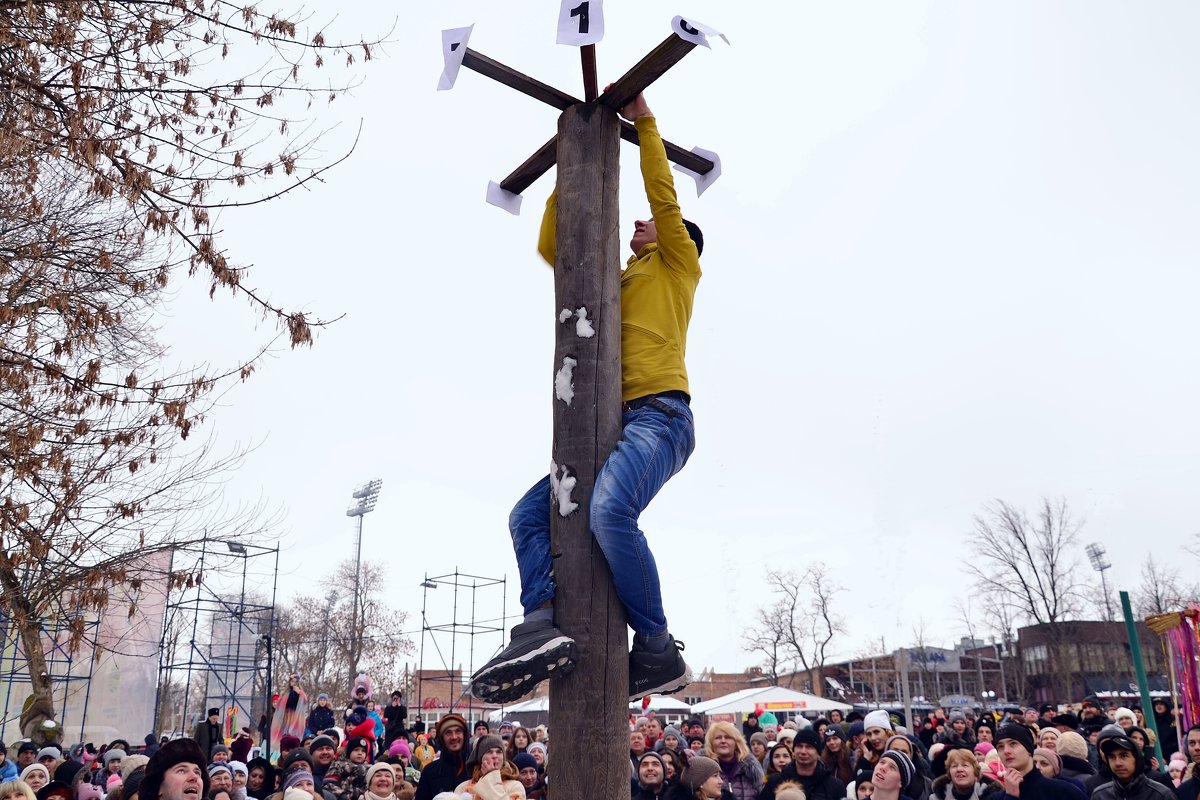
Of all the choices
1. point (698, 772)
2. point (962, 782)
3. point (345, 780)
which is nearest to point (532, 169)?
point (698, 772)

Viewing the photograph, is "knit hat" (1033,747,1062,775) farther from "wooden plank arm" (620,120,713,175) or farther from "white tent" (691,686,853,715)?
"white tent" (691,686,853,715)

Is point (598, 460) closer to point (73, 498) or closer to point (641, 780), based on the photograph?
point (73, 498)

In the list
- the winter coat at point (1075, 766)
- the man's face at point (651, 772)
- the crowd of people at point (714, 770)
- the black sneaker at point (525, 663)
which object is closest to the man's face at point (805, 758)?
the crowd of people at point (714, 770)

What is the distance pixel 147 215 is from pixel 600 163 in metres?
3.34

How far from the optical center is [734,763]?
7.95 meters

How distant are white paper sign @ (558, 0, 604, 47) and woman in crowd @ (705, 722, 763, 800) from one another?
21.5 feet

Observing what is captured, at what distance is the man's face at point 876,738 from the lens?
7.62 meters

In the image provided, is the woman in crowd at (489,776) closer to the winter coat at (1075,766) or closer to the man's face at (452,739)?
the man's face at (452,739)

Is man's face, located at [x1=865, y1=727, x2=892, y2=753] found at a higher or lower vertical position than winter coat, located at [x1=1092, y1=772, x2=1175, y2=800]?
higher

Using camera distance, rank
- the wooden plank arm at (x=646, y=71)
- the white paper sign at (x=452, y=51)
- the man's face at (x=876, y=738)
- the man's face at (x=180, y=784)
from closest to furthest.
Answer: the wooden plank arm at (x=646, y=71) → the white paper sign at (x=452, y=51) → the man's face at (x=180, y=784) → the man's face at (x=876, y=738)

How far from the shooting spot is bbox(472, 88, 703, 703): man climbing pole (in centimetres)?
263

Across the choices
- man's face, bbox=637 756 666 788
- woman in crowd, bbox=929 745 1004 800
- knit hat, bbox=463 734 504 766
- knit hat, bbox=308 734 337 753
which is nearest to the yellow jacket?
man's face, bbox=637 756 666 788

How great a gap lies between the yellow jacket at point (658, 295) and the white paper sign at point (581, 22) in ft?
1.17

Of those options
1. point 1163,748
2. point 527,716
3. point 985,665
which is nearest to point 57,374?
point 1163,748
